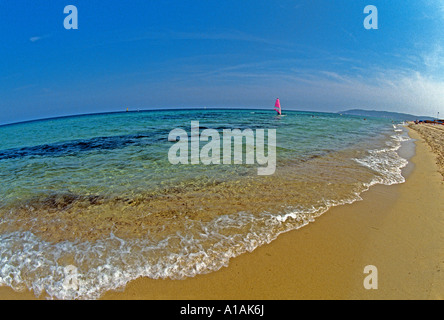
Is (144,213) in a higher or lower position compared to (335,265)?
higher

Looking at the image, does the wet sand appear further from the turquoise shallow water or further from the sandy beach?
the turquoise shallow water

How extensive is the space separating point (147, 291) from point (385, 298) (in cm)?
301

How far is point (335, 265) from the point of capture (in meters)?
2.92

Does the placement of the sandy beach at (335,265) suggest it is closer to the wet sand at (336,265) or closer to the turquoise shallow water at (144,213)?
the wet sand at (336,265)

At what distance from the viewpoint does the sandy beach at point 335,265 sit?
250 cm

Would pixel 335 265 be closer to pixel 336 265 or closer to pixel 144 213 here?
pixel 336 265

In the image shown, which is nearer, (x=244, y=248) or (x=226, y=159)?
(x=244, y=248)

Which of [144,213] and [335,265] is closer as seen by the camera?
[335,265]

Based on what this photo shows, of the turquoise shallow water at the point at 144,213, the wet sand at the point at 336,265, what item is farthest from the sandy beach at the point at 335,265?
the turquoise shallow water at the point at 144,213

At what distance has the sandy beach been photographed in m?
2.50

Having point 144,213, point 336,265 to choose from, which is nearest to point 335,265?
point 336,265
